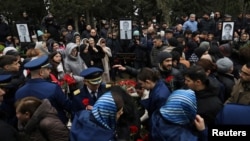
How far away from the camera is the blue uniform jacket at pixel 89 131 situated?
8.65ft

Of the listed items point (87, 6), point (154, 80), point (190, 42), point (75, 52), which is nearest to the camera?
point (154, 80)

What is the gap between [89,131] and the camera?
266 centimetres

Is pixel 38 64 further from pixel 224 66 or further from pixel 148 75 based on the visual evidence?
pixel 224 66

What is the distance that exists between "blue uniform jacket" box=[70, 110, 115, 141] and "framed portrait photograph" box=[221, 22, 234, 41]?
7.75 meters

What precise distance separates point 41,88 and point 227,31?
7.19 metres

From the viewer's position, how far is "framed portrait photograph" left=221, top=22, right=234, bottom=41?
9664mm

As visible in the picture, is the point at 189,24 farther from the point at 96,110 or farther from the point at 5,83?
the point at 96,110

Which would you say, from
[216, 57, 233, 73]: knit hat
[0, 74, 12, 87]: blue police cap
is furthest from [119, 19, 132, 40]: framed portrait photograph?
[0, 74, 12, 87]: blue police cap

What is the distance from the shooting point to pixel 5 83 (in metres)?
4.16

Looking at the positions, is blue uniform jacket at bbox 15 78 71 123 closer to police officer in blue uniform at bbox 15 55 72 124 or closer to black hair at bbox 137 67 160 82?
police officer in blue uniform at bbox 15 55 72 124

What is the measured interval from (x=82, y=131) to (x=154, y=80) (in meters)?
1.53

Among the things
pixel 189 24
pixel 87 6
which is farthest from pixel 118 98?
pixel 87 6

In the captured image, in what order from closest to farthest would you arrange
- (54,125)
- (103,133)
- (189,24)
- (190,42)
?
(103,133) → (54,125) → (190,42) → (189,24)

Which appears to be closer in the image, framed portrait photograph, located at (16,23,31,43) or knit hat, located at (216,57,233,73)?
knit hat, located at (216,57,233,73)
